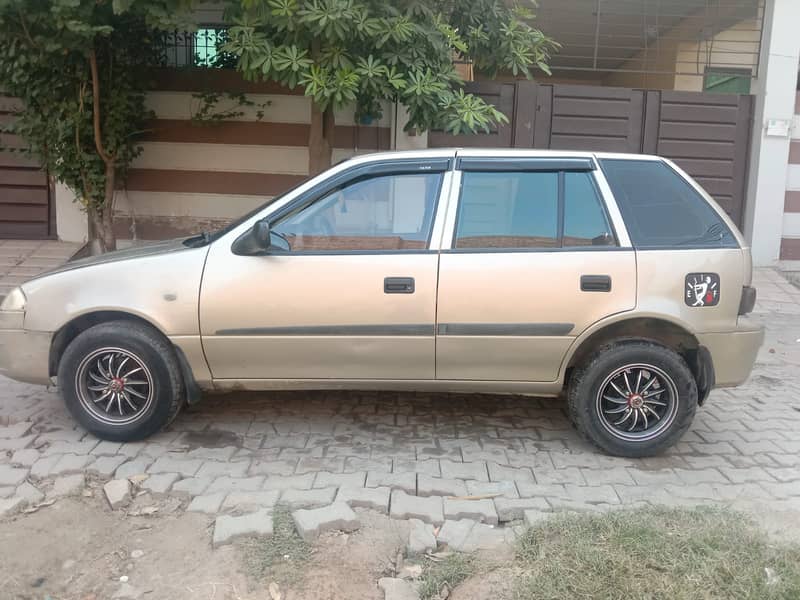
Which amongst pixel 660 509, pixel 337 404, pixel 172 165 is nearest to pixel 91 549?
pixel 337 404

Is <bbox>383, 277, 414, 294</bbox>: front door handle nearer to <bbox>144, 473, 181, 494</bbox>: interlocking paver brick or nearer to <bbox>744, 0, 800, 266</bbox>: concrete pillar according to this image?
<bbox>144, 473, 181, 494</bbox>: interlocking paver brick

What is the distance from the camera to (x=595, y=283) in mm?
4172

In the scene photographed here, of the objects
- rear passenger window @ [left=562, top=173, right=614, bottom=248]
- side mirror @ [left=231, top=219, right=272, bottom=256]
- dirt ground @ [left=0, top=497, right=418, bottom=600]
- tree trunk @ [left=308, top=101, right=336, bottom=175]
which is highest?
tree trunk @ [left=308, top=101, right=336, bottom=175]

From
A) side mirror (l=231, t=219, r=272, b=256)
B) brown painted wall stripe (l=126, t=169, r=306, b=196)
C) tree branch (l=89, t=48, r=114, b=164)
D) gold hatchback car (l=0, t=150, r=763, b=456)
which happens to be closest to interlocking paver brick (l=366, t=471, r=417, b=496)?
gold hatchback car (l=0, t=150, r=763, b=456)

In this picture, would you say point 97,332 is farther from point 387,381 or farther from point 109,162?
point 109,162

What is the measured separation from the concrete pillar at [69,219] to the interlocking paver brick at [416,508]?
7.17m

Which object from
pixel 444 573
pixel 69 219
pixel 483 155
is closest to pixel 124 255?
pixel 483 155

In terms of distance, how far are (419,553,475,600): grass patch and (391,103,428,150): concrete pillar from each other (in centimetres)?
671

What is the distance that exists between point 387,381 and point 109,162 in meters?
5.65

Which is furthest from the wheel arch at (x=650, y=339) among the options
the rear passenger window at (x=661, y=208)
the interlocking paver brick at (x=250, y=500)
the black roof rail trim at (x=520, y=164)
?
the interlocking paver brick at (x=250, y=500)

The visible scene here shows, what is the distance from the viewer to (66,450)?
432 cm

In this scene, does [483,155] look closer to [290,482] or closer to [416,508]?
[416,508]

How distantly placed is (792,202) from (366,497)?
8.54 meters

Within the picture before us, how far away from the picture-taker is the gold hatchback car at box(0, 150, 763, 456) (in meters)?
4.18
